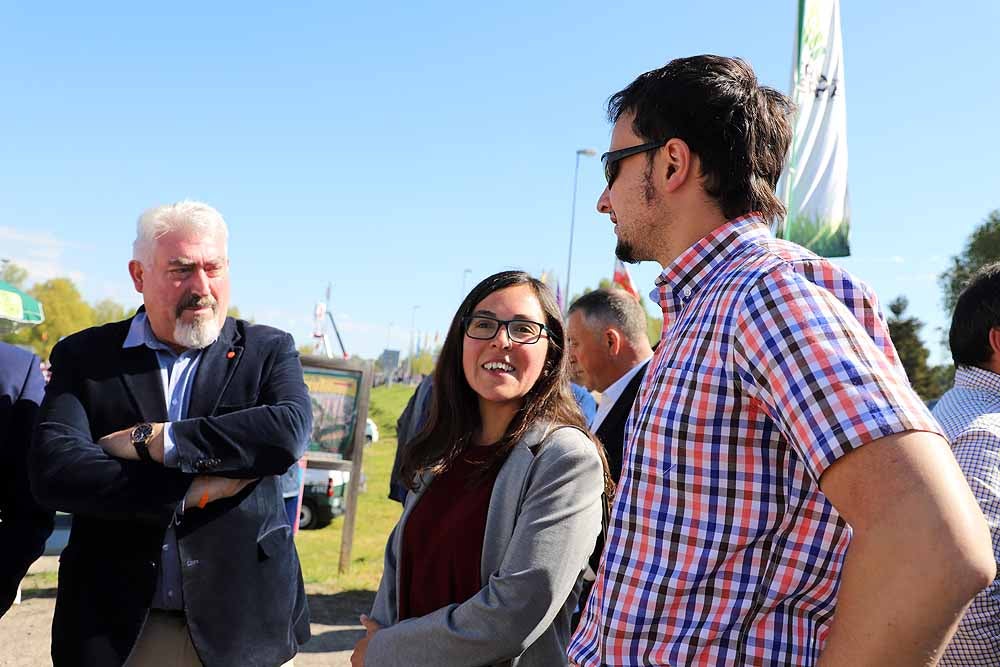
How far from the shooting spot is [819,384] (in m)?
1.08

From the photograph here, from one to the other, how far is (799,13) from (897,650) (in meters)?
6.06

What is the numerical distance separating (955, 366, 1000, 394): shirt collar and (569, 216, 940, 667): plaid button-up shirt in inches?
75.3

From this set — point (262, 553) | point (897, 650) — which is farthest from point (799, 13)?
point (897, 650)

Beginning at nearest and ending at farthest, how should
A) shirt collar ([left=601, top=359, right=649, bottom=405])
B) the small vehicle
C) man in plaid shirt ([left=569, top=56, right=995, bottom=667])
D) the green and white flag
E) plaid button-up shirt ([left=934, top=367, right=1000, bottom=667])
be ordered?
man in plaid shirt ([left=569, top=56, right=995, bottom=667]) → plaid button-up shirt ([left=934, top=367, right=1000, bottom=667]) → shirt collar ([left=601, top=359, right=649, bottom=405]) → the green and white flag → the small vehicle

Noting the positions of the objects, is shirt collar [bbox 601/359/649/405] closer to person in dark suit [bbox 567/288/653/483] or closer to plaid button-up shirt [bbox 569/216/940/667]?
person in dark suit [bbox 567/288/653/483]

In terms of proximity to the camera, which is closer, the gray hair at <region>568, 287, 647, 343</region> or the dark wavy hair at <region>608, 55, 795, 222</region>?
the dark wavy hair at <region>608, 55, 795, 222</region>

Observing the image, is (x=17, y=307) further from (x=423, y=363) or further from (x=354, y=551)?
(x=423, y=363)

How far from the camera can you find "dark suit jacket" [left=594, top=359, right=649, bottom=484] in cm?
388

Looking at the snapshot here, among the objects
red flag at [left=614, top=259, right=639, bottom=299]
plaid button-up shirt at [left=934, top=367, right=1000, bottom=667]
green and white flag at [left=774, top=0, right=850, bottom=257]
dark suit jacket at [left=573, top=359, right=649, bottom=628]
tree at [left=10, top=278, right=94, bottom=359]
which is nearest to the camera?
plaid button-up shirt at [left=934, top=367, right=1000, bottom=667]

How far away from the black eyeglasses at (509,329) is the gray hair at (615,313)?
2149 millimetres

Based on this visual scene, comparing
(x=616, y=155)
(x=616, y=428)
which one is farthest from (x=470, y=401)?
(x=616, y=428)

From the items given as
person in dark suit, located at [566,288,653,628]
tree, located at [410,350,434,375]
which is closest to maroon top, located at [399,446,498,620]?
person in dark suit, located at [566,288,653,628]

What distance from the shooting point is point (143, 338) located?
2.80 meters

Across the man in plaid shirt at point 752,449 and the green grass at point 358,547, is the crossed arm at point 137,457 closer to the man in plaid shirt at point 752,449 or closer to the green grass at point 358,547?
the man in plaid shirt at point 752,449
